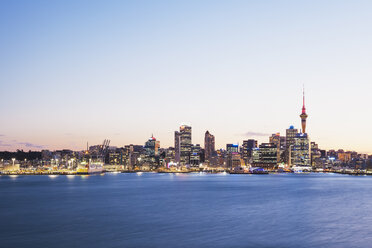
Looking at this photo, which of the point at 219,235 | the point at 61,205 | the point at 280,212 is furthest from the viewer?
the point at 61,205

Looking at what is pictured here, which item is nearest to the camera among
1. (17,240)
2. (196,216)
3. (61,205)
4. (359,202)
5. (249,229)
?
(17,240)

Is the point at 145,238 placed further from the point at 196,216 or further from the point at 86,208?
the point at 86,208

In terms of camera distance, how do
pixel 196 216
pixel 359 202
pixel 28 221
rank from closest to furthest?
pixel 28 221
pixel 196 216
pixel 359 202

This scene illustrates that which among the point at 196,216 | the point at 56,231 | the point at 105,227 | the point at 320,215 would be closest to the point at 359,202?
the point at 320,215

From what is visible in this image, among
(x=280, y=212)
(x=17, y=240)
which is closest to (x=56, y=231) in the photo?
(x=17, y=240)

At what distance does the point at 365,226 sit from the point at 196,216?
23365 mm

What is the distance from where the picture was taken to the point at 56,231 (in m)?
47.4

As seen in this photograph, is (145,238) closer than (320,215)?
Yes

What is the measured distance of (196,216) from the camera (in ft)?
200

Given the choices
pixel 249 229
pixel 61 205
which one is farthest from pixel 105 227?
pixel 61 205

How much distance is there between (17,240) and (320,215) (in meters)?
44.0

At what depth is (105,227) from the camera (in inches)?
1984

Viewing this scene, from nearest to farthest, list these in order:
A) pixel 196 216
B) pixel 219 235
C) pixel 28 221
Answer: pixel 219 235 → pixel 28 221 → pixel 196 216

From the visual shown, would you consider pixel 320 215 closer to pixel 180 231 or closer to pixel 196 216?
pixel 196 216
